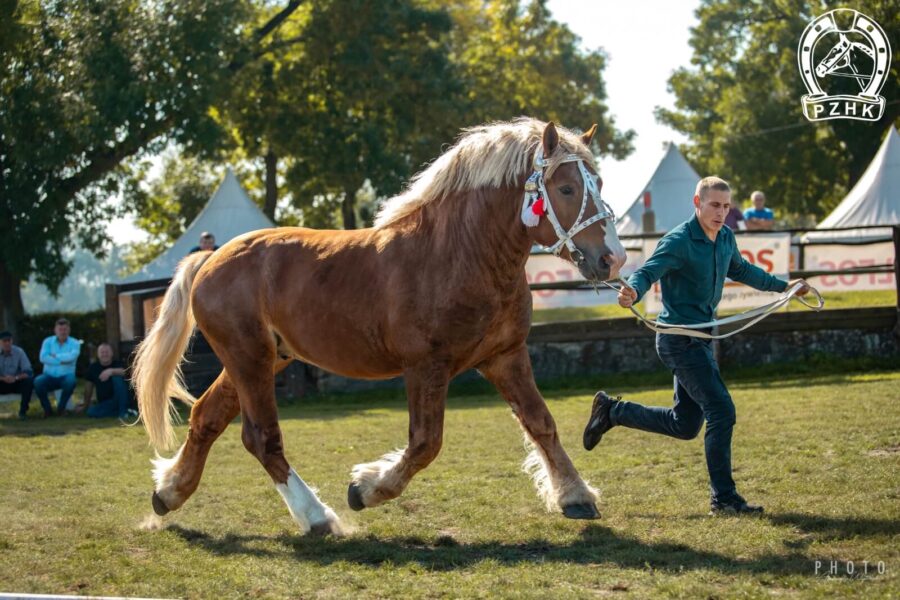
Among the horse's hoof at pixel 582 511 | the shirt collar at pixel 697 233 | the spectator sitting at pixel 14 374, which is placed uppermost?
the shirt collar at pixel 697 233

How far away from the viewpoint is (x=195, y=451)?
7016 millimetres

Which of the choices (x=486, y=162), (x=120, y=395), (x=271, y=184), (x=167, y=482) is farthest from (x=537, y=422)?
(x=271, y=184)

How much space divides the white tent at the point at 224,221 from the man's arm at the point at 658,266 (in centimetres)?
1605

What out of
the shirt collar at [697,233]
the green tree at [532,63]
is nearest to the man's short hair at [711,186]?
the shirt collar at [697,233]

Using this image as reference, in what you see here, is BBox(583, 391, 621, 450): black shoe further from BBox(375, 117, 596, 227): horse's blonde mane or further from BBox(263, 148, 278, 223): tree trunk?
BBox(263, 148, 278, 223): tree trunk

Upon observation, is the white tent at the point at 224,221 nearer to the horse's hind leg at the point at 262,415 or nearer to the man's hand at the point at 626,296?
the horse's hind leg at the point at 262,415

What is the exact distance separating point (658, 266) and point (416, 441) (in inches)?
69.8

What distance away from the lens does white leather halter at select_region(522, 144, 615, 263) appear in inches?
229

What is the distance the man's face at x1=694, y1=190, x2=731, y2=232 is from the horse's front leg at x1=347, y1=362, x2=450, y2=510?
1819 millimetres

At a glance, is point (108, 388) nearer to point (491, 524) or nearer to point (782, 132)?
point (491, 524)

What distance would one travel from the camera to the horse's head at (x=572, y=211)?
577 cm

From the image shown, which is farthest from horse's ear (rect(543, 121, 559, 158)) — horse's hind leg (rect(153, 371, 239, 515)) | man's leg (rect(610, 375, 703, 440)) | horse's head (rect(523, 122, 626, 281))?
horse's hind leg (rect(153, 371, 239, 515))

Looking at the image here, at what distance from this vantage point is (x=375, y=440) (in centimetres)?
1065

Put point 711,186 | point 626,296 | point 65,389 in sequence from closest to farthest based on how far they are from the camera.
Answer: point 626,296 → point 711,186 → point 65,389
